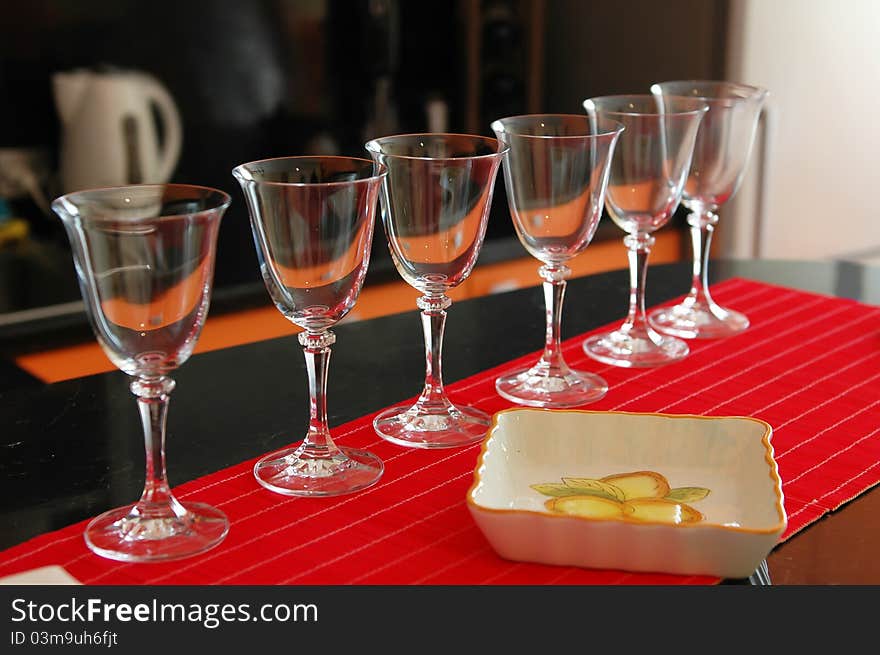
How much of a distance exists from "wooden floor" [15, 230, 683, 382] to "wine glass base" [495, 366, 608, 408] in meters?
0.82

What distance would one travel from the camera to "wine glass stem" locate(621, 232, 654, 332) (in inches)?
48.1

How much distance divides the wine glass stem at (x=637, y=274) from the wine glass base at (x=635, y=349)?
0.05ft

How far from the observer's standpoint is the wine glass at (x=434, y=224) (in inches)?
35.6

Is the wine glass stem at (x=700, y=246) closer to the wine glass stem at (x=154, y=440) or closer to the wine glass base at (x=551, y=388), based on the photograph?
the wine glass base at (x=551, y=388)

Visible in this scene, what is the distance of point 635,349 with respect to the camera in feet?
3.96

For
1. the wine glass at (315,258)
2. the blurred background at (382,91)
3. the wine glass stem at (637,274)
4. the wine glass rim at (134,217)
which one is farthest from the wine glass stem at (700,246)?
the blurred background at (382,91)

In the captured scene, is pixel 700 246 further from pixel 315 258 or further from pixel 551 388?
pixel 315 258

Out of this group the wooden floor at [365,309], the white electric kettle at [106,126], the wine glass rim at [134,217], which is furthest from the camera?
the white electric kettle at [106,126]

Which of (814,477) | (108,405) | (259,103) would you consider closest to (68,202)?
(108,405)

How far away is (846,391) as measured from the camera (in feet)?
3.60

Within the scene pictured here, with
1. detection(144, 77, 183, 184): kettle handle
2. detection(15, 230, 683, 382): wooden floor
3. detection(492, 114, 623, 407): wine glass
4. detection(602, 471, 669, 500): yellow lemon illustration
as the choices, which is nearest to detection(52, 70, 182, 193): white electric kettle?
detection(144, 77, 183, 184): kettle handle

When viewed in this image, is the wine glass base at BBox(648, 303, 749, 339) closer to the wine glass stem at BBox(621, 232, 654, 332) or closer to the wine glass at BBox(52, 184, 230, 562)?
the wine glass stem at BBox(621, 232, 654, 332)

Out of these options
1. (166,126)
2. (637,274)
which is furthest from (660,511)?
(166,126)

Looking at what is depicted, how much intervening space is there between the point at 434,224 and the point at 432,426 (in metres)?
0.18
